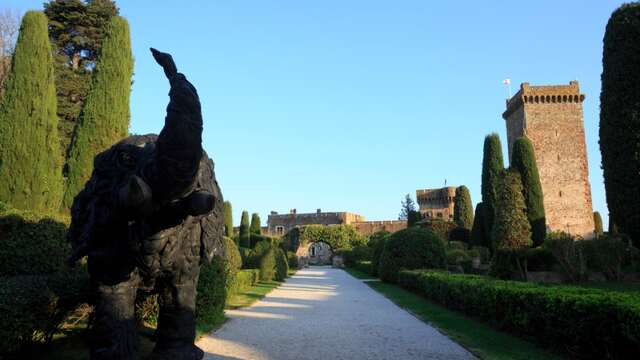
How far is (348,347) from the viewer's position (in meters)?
7.66

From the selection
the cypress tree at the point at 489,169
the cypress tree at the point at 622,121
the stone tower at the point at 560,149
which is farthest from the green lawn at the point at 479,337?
the stone tower at the point at 560,149

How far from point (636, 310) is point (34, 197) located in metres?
11.1

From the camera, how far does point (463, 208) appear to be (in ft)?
153

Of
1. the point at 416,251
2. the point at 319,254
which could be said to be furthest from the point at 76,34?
the point at 319,254

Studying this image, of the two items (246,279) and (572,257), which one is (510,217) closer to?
(572,257)

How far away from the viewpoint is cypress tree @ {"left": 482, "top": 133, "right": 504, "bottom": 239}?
106 ft

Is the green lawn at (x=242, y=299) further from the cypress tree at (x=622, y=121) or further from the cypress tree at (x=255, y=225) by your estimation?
the cypress tree at (x=255, y=225)

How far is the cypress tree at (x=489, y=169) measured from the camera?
3244 centimetres

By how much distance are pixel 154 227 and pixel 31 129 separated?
10540mm

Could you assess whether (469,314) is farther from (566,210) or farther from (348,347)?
(566,210)

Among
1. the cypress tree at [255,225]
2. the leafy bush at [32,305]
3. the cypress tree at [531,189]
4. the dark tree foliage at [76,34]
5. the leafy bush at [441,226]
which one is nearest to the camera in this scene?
the leafy bush at [32,305]

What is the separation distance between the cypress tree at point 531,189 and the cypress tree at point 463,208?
52.2 feet

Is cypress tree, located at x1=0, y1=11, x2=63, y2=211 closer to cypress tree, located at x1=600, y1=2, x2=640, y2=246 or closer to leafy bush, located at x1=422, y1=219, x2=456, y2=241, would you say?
cypress tree, located at x1=600, y1=2, x2=640, y2=246

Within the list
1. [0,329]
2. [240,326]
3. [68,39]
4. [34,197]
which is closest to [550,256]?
[240,326]
